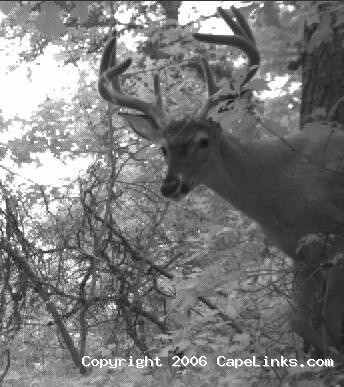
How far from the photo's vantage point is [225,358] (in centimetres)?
345

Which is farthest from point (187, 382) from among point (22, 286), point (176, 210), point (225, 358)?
point (176, 210)

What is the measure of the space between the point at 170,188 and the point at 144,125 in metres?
0.96

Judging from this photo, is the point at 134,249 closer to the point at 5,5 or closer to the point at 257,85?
the point at 257,85

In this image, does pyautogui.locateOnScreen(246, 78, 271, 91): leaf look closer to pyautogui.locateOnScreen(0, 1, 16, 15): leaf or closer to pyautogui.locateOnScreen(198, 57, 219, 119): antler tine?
pyautogui.locateOnScreen(0, 1, 16, 15): leaf

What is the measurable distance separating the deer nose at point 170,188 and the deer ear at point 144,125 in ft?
2.16

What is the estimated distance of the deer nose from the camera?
420cm

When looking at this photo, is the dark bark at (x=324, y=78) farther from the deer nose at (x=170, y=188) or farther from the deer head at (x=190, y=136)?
the deer nose at (x=170, y=188)

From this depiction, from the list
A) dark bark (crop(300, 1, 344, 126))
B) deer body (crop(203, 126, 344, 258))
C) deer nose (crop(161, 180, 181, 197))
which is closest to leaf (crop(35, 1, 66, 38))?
deer nose (crop(161, 180, 181, 197))

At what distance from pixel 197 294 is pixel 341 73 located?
8.51 ft

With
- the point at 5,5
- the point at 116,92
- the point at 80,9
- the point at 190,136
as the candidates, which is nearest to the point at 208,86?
the point at 190,136

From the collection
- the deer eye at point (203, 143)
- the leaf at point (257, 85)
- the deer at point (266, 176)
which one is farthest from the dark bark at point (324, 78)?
the leaf at point (257, 85)

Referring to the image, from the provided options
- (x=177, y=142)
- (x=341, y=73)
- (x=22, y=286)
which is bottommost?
(x=22, y=286)

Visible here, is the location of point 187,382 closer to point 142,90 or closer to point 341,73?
point 341,73

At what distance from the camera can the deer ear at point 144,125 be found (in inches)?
192
